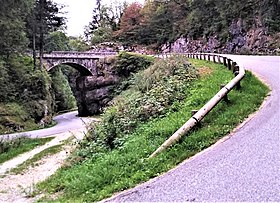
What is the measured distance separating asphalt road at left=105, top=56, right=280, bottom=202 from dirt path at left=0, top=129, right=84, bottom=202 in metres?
3.53

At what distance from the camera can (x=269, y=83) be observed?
1172 cm

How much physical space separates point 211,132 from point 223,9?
3882cm

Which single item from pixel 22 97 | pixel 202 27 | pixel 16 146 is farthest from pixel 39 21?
pixel 16 146

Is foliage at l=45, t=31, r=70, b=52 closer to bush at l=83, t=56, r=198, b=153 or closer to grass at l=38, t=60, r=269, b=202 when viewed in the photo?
bush at l=83, t=56, r=198, b=153

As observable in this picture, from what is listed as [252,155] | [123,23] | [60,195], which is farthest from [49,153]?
[123,23]

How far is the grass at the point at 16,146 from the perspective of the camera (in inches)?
672

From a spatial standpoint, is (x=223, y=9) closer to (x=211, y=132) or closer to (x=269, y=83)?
(x=269, y=83)

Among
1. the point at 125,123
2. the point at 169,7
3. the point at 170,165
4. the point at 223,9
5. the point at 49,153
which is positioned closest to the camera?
the point at 170,165

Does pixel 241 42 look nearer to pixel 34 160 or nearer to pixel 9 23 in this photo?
pixel 9 23

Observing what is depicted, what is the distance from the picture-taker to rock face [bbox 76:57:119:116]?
41.2m

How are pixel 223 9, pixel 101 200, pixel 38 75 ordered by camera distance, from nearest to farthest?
pixel 101 200 → pixel 38 75 → pixel 223 9

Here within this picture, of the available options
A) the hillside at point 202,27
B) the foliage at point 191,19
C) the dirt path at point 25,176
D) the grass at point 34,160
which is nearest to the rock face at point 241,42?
the hillside at point 202,27

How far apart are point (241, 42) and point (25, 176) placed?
31.2 metres

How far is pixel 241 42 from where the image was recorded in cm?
3881
